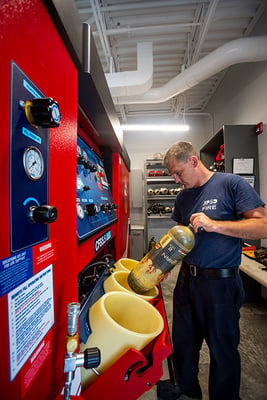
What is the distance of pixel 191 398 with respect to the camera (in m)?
1.22

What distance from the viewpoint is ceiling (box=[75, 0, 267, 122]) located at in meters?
2.25

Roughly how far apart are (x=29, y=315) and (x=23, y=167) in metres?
0.30

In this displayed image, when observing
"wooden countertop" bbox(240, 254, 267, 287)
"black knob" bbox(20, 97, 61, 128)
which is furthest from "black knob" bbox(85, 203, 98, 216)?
"wooden countertop" bbox(240, 254, 267, 287)

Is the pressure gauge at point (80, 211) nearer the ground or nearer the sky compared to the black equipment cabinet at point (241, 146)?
nearer the ground

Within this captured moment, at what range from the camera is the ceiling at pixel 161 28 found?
225cm

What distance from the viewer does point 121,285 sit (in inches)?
41.2

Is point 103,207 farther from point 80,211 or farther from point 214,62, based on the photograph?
point 214,62

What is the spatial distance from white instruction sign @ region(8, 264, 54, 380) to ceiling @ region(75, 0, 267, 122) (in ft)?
9.24

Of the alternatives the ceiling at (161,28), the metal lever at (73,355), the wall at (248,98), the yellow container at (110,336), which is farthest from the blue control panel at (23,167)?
the wall at (248,98)

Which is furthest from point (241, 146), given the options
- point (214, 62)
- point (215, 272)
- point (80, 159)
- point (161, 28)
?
point (80, 159)

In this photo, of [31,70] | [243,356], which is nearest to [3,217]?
[31,70]

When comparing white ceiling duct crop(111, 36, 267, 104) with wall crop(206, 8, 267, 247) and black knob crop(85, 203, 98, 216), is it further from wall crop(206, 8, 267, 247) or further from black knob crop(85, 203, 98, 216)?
black knob crop(85, 203, 98, 216)

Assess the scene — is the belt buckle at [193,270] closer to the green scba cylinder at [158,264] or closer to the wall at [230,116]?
the green scba cylinder at [158,264]

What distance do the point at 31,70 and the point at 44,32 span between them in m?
0.14
